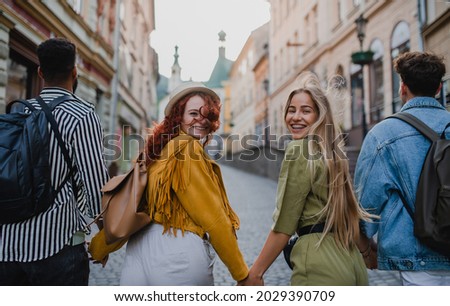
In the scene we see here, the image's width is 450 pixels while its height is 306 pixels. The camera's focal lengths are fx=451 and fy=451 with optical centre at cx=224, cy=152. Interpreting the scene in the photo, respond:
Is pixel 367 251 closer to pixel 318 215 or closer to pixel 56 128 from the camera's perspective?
pixel 318 215

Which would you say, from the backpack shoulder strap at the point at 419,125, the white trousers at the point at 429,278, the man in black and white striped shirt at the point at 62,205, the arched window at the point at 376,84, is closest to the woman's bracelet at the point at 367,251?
the white trousers at the point at 429,278

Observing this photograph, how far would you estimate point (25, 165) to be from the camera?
1763mm

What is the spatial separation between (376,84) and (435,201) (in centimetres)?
1157

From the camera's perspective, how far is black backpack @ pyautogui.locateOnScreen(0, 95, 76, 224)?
68.5 inches

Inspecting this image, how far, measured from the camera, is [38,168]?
1.79 m

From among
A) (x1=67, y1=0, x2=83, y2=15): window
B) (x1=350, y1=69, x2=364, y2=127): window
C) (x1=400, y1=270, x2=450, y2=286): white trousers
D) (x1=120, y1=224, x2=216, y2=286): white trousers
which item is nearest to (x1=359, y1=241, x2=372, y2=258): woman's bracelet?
(x1=400, y1=270, x2=450, y2=286): white trousers

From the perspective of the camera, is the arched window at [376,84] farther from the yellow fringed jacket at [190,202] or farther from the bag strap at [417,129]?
the yellow fringed jacket at [190,202]

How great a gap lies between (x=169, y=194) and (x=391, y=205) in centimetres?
94

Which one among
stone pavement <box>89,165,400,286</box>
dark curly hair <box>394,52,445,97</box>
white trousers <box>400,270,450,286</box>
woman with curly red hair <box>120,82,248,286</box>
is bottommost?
stone pavement <box>89,165,400,286</box>

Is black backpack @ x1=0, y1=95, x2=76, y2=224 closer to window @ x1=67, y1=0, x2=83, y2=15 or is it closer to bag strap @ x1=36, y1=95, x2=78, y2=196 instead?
bag strap @ x1=36, y1=95, x2=78, y2=196

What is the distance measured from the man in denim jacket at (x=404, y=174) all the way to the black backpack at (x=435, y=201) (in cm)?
5

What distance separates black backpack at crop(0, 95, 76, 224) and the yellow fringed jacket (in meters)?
0.43
